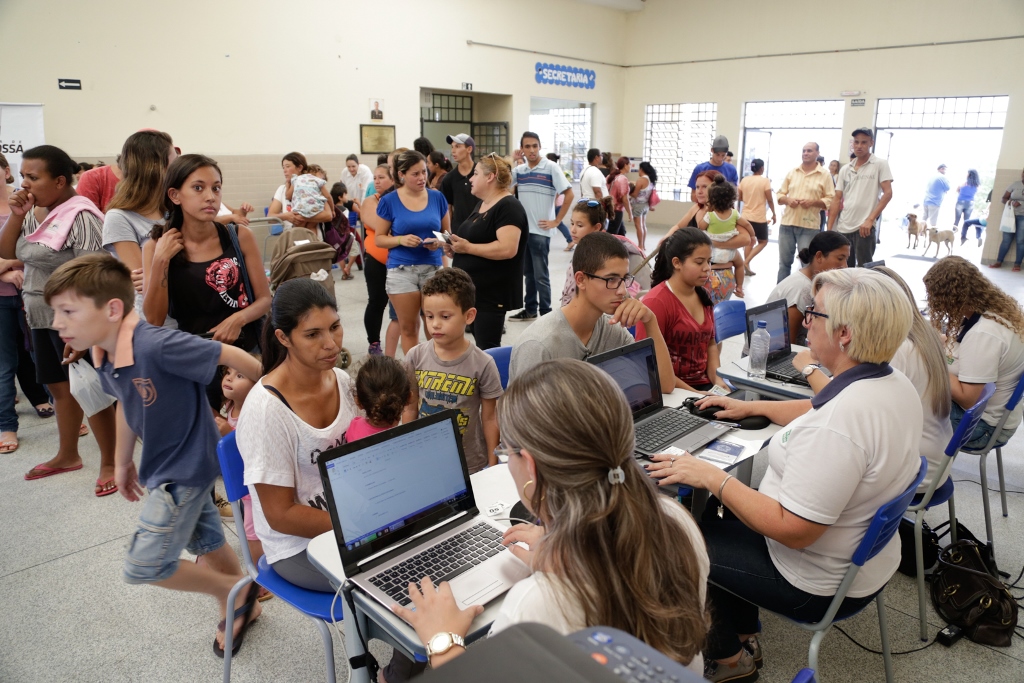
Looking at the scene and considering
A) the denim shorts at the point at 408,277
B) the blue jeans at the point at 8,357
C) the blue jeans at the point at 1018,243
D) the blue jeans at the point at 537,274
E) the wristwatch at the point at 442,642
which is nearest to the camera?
the wristwatch at the point at 442,642

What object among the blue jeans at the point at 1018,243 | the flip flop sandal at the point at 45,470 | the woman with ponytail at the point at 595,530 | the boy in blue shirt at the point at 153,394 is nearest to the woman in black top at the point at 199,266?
the boy in blue shirt at the point at 153,394

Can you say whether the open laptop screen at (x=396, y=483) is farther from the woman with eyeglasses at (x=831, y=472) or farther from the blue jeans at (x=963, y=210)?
the blue jeans at (x=963, y=210)

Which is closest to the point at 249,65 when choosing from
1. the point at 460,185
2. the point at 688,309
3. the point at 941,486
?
the point at 460,185

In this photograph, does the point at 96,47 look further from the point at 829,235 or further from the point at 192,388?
the point at 829,235

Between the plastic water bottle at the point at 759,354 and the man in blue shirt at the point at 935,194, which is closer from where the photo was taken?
the plastic water bottle at the point at 759,354

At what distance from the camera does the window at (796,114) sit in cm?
1221

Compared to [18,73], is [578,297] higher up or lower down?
lower down

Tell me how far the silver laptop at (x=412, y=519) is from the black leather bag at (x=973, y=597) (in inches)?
75.5

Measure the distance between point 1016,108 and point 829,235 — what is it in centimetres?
916

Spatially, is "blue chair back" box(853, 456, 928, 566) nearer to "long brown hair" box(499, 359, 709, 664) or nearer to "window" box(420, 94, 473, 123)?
"long brown hair" box(499, 359, 709, 664)

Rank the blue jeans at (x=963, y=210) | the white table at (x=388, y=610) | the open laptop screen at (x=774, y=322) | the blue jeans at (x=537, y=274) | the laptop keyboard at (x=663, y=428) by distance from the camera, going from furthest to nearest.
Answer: the blue jeans at (x=963, y=210) → the blue jeans at (x=537, y=274) → the open laptop screen at (x=774, y=322) → the laptop keyboard at (x=663, y=428) → the white table at (x=388, y=610)

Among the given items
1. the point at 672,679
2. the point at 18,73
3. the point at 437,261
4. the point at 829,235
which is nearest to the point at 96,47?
the point at 18,73

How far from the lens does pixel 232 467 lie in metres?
1.95

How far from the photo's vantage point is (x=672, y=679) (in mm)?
453
